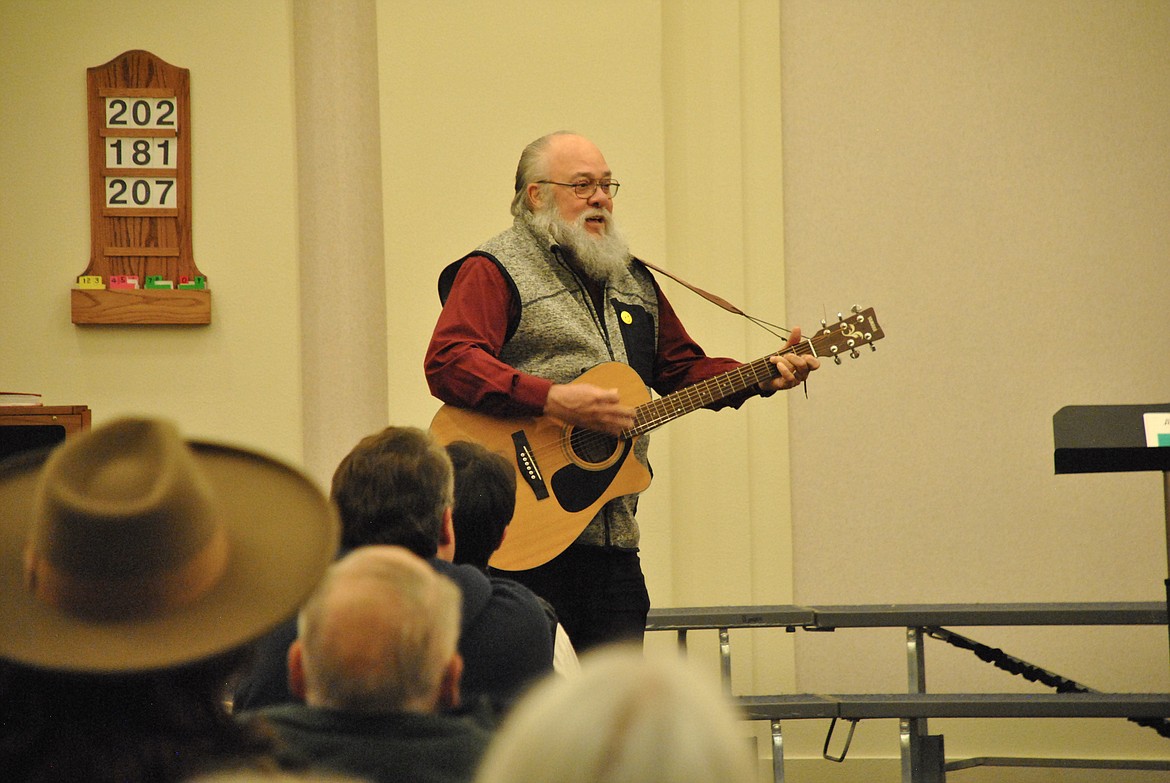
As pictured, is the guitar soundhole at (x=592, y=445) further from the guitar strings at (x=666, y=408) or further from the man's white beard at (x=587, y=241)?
the man's white beard at (x=587, y=241)

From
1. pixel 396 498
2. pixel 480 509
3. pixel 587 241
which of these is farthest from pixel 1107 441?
pixel 396 498

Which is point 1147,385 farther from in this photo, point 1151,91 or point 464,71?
point 464,71

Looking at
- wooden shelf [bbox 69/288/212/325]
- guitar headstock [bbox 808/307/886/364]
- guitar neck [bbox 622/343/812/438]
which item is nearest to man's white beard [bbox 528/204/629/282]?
guitar neck [bbox 622/343/812/438]

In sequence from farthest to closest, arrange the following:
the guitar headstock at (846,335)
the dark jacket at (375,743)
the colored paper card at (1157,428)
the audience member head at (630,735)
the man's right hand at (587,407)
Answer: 1. the guitar headstock at (846,335)
2. the colored paper card at (1157,428)
3. the man's right hand at (587,407)
4. the dark jacket at (375,743)
5. the audience member head at (630,735)

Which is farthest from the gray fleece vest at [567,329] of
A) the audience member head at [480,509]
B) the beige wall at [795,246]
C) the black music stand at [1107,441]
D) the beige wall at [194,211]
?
the beige wall at [194,211]

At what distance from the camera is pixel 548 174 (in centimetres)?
338

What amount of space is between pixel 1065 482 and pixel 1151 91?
4.67 ft

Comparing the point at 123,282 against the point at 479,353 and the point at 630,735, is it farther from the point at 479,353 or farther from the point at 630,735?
the point at 630,735

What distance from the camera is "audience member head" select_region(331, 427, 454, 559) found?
199cm

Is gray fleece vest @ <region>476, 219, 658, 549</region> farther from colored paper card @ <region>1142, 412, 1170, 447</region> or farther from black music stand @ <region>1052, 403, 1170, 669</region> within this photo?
colored paper card @ <region>1142, 412, 1170, 447</region>

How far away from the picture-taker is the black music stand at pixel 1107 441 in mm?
3156

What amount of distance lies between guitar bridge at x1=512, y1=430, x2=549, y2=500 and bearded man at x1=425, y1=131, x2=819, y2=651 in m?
0.03

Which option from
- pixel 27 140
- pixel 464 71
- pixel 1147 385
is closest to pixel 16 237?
pixel 27 140

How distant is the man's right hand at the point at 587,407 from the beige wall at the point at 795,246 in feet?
4.96
